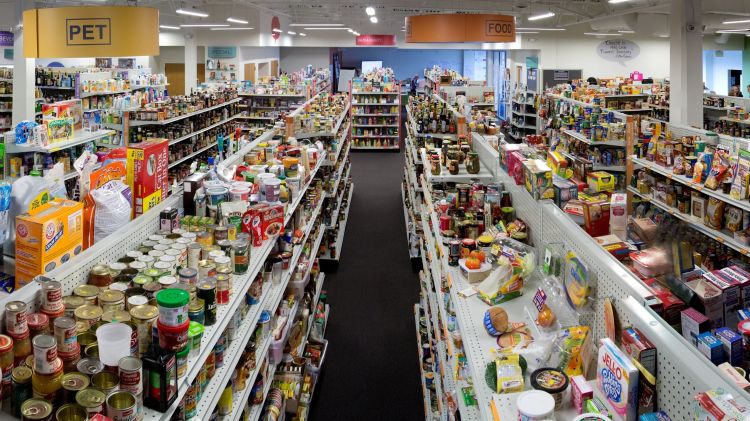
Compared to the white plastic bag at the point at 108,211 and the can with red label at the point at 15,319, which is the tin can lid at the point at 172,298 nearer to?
the can with red label at the point at 15,319

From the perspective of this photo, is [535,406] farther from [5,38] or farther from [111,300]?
[5,38]

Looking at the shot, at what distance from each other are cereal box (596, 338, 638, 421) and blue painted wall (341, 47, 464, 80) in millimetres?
31053

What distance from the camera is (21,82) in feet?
33.2

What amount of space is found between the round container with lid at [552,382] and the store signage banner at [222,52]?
729 inches

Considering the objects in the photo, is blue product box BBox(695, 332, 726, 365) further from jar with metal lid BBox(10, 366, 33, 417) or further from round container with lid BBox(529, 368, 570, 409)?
jar with metal lid BBox(10, 366, 33, 417)

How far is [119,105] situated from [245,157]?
6.95m

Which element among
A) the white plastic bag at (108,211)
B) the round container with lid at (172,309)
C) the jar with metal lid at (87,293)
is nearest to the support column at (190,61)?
the white plastic bag at (108,211)

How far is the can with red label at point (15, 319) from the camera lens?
185 cm

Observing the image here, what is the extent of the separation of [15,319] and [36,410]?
32 centimetres

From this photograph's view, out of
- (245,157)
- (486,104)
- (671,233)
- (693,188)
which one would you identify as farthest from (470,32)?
(671,233)

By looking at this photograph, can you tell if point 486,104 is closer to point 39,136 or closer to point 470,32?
point 470,32

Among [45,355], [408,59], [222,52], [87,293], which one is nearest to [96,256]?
[87,293]

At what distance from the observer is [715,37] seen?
23.6 metres

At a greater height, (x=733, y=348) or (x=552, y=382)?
(x=733, y=348)
